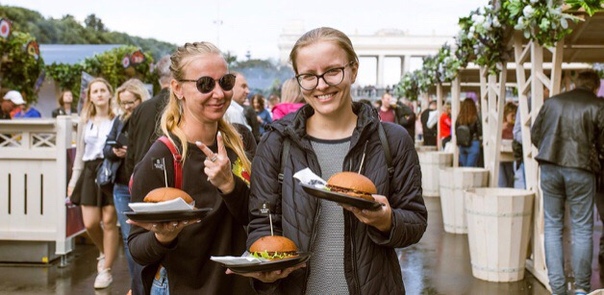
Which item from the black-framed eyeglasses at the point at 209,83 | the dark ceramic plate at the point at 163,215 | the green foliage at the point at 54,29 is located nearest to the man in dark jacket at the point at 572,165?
the black-framed eyeglasses at the point at 209,83

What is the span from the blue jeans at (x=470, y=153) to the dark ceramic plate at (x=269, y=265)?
10.5 m

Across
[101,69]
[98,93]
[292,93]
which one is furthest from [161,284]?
[101,69]

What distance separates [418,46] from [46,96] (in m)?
77.3

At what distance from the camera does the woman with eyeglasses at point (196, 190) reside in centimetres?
266

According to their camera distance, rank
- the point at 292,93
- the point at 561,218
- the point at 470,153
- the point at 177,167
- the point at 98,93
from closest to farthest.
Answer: the point at 177,167 < the point at 561,218 < the point at 98,93 < the point at 292,93 < the point at 470,153

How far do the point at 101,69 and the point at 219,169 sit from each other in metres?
19.2

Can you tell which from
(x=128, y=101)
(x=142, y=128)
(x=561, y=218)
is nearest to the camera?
(x=142, y=128)

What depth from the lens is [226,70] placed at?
2.80 m

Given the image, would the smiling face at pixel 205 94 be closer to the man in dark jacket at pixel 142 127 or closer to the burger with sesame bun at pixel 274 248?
the burger with sesame bun at pixel 274 248

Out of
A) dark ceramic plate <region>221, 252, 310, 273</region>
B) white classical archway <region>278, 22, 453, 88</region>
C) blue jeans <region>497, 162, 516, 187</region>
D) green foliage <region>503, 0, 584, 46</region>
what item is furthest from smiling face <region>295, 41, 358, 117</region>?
white classical archway <region>278, 22, 453, 88</region>

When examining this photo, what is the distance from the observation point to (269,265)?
217 centimetres

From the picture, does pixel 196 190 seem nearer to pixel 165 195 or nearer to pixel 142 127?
pixel 165 195

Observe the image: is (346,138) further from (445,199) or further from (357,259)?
(445,199)

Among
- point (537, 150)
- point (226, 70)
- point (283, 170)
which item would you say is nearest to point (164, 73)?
point (226, 70)
